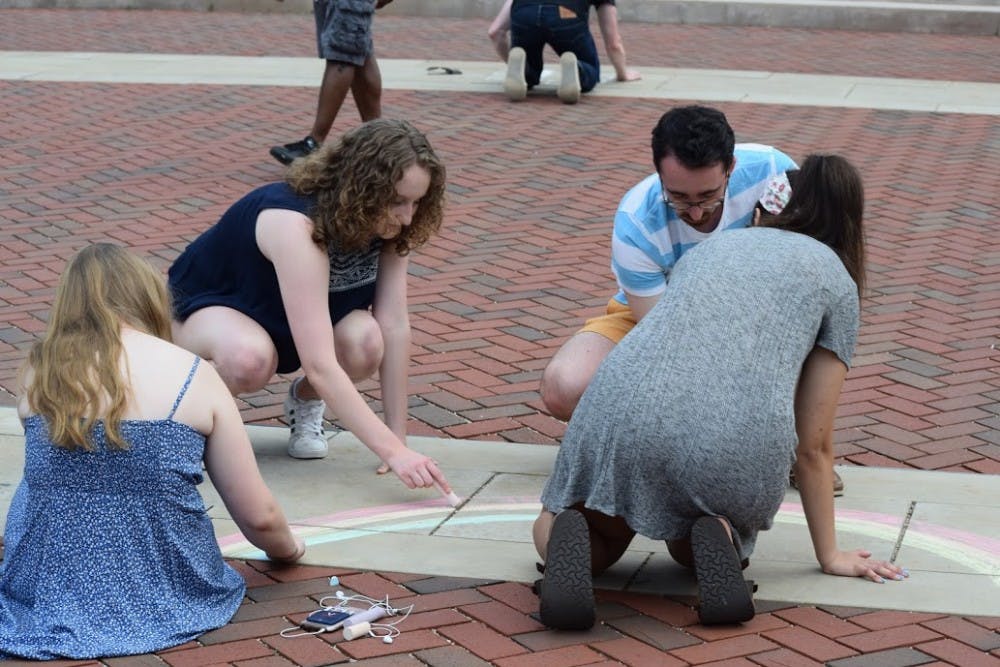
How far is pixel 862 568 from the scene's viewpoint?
3512 mm

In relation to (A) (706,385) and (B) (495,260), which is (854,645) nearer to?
(A) (706,385)

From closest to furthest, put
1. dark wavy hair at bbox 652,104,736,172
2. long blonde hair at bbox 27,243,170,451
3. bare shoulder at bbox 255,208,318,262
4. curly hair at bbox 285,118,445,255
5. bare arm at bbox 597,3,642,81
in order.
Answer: long blonde hair at bbox 27,243,170,451 < dark wavy hair at bbox 652,104,736,172 < curly hair at bbox 285,118,445,255 < bare shoulder at bbox 255,208,318,262 < bare arm at bbox 597,3,642,81

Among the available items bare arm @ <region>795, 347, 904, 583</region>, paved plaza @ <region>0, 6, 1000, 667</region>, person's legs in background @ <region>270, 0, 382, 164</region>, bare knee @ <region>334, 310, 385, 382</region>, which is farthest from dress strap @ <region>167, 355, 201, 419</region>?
person's legs in background @ <region>270, 0, 382, 164</region>

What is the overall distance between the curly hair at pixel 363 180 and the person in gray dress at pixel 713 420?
842mm

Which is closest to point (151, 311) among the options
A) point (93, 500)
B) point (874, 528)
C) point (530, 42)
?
point (93, 500)

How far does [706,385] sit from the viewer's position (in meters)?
3.16

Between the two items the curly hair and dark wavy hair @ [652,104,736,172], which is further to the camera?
the curly hair

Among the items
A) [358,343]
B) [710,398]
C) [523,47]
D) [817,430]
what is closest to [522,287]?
[358,343]

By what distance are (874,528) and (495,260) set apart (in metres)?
3.07

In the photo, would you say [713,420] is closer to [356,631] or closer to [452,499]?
[356,631]

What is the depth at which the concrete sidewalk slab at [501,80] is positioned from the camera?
10633 millimetres

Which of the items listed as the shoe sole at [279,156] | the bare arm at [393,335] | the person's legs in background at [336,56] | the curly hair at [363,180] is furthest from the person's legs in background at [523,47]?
the curly hair at [363,180]

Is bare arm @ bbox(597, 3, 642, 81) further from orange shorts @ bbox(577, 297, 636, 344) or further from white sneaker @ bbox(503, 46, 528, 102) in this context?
orange shorts @ bbox(577, 297, 636, 344)

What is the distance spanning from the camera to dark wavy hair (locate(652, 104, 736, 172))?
3.70m
